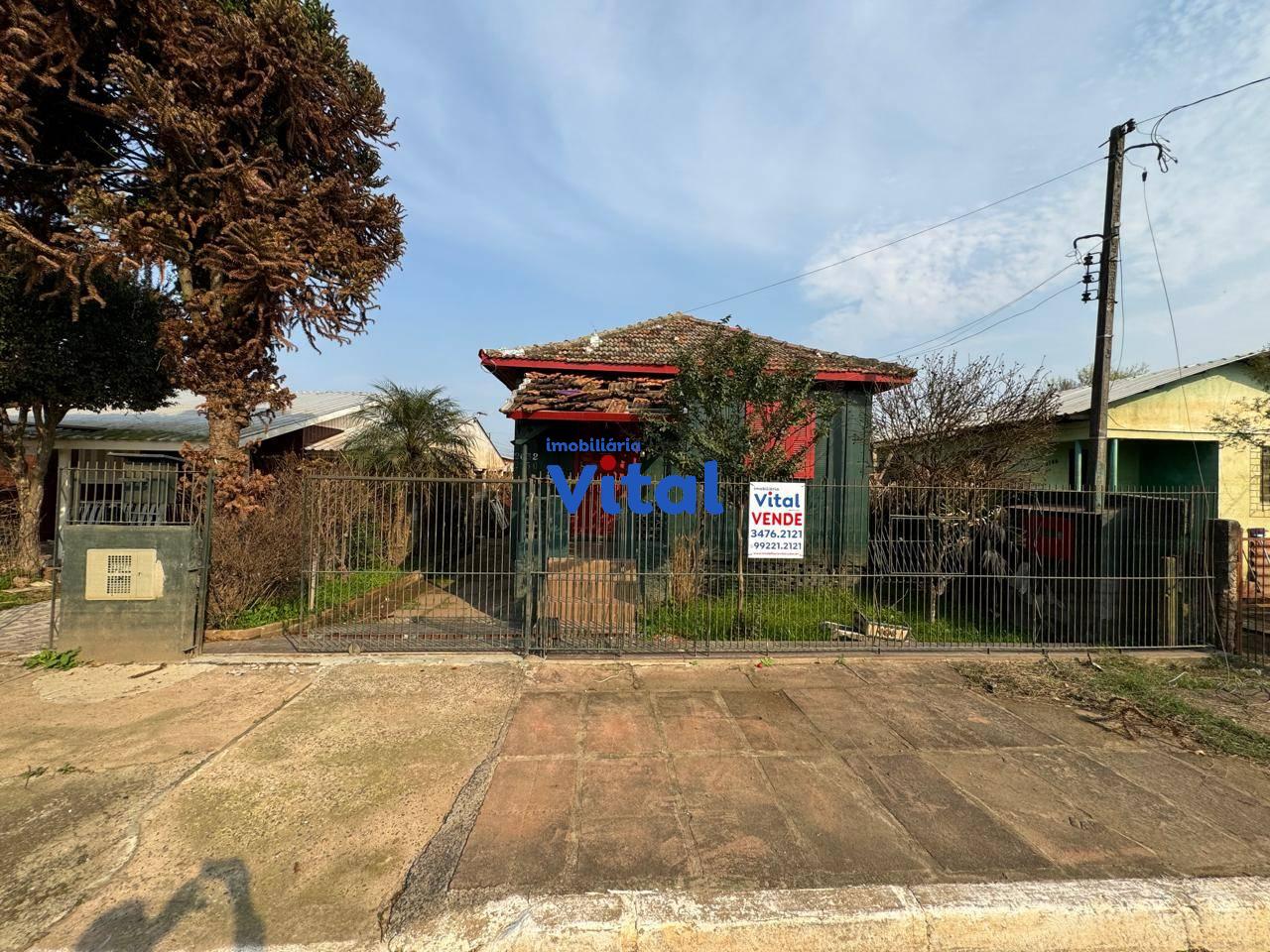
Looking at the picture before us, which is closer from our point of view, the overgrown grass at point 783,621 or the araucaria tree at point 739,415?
the overgrown grass at point 783,621

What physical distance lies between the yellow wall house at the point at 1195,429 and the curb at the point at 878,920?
1186cm

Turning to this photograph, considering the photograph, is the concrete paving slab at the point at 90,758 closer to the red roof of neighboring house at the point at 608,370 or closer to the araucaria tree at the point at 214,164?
the araucaria tree at the point at 214,164

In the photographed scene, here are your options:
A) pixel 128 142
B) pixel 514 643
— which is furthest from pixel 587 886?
pixel 128 142

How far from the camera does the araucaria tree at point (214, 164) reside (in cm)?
736

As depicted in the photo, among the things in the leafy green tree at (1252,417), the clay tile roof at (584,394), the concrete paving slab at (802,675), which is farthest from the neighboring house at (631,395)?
the leafy green tree at (1252,417)

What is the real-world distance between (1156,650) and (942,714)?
13.2 feet

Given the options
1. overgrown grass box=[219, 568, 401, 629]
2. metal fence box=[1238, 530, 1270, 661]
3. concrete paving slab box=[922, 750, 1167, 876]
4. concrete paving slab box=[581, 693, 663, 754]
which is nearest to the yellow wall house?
metal fence box=[1238, 530, 1270, 661]

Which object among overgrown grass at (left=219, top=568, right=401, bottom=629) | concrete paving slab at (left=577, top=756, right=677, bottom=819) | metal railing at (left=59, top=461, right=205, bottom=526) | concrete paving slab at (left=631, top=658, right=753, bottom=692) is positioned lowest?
concrete paving slab at (left=577, top=756, right=677, bottom=819)

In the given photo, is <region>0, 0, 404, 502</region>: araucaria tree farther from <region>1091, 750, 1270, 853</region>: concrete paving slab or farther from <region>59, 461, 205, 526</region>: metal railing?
<region>1091, 750, 1270, 853</region>: concrete paving slab

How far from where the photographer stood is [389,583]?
29.8ft

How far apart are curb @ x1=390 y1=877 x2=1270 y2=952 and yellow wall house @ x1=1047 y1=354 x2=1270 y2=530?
11860 millimetres

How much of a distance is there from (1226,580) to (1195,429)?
8418mm

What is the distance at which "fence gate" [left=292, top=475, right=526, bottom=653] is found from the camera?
6.91 metres

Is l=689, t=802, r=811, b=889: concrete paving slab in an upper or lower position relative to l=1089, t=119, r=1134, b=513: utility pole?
lower
